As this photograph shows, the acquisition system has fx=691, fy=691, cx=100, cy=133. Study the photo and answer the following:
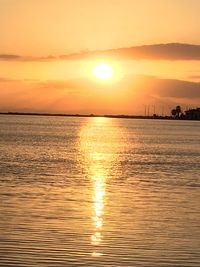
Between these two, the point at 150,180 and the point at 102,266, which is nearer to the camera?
the point at 102,266

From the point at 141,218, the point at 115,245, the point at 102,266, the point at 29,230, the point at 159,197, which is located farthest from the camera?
the point at 159,197

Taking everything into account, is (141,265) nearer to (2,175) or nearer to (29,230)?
(29,230)

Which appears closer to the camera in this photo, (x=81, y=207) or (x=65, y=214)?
(x=65, y=214)

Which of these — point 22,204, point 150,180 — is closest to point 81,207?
point 22,204

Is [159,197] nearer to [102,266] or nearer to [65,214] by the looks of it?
[65,214]

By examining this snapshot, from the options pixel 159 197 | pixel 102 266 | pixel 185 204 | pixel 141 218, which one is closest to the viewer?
pixel 102 266

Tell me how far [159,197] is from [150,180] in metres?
10.5

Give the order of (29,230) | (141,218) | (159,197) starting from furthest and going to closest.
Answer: (159,197), (141,218), (29,230)

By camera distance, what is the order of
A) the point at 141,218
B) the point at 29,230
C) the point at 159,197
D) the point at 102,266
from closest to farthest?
the point at 102,266 < the point at 29,230 < the point at 141,218 < the point at 159,197

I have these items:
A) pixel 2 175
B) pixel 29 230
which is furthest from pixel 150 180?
pixel 29 230

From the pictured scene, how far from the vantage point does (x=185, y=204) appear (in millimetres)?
29328

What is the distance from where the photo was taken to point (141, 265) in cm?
1695

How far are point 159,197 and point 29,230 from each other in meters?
11.9

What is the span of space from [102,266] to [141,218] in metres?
8.10
